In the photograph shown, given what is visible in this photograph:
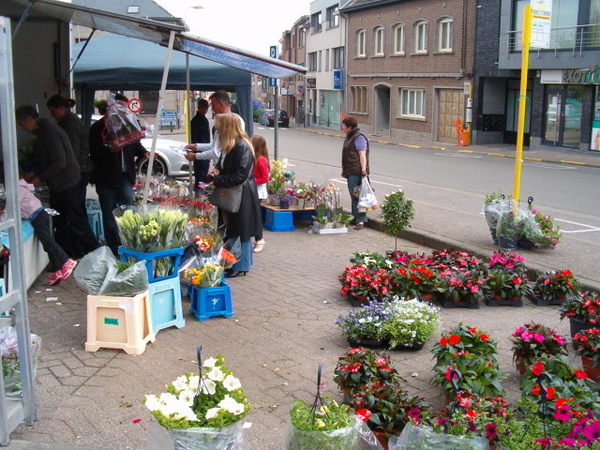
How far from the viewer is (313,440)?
124 inches

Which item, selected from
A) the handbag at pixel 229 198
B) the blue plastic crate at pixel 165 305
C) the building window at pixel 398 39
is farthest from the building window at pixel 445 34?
the blue plastic crate at pixel 165 305

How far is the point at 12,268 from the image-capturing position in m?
4.04

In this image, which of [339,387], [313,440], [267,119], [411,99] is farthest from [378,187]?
[267,119]

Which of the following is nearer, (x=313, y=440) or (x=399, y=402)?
(x=313, y=440)

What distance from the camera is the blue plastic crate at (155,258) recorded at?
587 centimetres

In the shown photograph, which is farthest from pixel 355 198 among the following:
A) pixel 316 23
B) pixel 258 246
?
pixel 316 23

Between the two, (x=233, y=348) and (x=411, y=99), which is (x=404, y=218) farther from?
(x=411, y=99)

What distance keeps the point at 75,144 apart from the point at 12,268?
14.8 feet

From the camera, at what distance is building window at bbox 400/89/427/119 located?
37.2m

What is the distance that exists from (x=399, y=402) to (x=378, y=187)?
1286 centimetres

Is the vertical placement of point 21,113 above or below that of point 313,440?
above

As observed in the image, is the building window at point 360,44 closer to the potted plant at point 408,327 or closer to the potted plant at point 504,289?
the potted plant at point 504,289

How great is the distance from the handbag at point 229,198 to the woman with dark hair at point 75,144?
68.3 inches

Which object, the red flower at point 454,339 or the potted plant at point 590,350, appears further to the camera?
the potted plant at point 590,350
